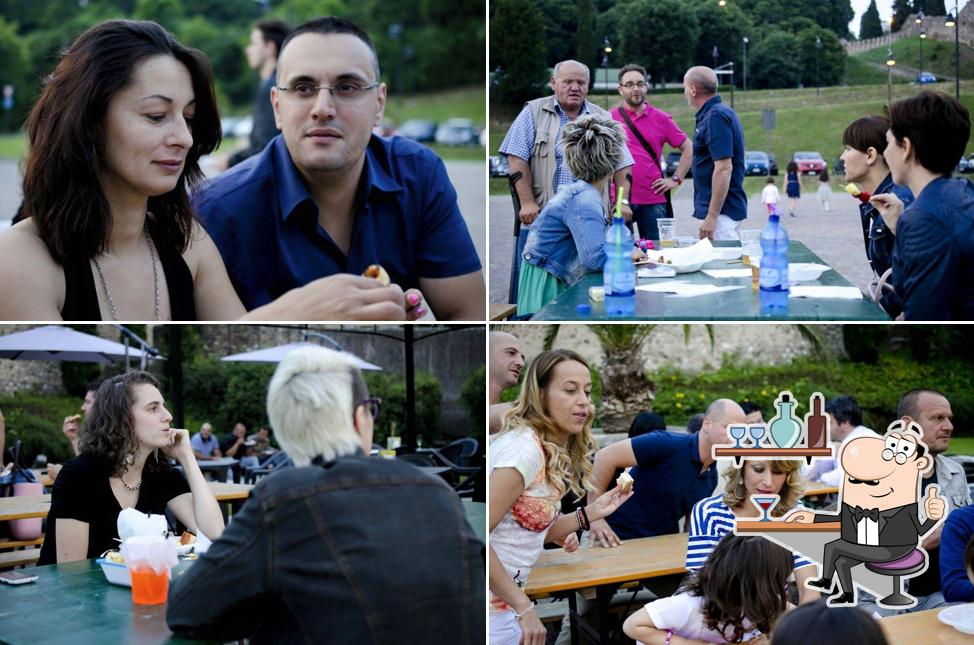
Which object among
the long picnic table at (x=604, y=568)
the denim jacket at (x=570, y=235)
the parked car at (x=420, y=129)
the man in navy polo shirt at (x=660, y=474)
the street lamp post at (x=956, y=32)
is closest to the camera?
the long picnic table at (x=604, y=568)

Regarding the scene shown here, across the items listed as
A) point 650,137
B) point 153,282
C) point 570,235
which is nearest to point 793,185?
point 650,137

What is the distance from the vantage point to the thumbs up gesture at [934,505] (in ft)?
11.6

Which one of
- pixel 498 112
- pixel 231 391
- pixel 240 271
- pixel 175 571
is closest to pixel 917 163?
pixel 498 112

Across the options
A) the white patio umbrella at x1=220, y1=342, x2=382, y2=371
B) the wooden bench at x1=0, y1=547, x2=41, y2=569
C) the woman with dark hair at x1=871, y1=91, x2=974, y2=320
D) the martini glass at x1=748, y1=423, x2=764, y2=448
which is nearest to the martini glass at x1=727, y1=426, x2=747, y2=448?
the martini glass at x1=748, y1=423, x2=764, y2=448

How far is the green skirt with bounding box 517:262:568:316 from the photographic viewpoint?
4328 mm

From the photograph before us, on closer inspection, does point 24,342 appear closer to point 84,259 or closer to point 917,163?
point 84,259

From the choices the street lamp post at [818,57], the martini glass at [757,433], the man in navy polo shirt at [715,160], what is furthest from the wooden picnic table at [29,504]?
the street lamp post at [818,57]

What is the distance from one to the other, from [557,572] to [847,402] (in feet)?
3.88

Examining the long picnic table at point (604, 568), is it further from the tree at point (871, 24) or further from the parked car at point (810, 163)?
the tree at point (871, 24)

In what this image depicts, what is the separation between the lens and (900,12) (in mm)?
4520

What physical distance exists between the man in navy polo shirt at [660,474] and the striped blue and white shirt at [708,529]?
88mm

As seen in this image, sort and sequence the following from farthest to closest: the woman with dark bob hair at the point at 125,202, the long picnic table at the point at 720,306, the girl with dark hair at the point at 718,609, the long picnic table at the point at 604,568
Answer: the long picnic table at the point at 604,568, the long picnic table at the point at 720,306, the girl with dark hair at the point at 718,609, the woman with dark bob hair at the point at 125,202

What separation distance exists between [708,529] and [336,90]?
187cm

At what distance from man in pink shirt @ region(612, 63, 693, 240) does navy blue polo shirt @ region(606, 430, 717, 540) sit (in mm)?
1346
